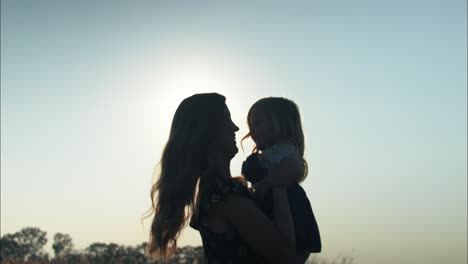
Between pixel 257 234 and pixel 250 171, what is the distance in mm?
994

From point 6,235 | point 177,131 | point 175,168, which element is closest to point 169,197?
point 175,168

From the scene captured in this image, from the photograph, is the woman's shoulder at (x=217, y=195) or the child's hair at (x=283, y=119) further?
the child's hair at (x=283, y=119)

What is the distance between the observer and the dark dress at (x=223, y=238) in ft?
13.3

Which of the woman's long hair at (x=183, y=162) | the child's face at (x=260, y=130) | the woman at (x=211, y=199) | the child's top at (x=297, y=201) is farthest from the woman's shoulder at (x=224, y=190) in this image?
the child's face at (x=260, y=130)

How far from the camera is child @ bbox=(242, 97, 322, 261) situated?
442 cm

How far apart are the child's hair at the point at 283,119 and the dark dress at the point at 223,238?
109 cm

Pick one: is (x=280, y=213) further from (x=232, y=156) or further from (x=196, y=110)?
(x=196, y=110)

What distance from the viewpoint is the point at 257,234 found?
390 cm

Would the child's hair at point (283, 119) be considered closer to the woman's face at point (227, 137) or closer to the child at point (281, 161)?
the child at point (281, 161)

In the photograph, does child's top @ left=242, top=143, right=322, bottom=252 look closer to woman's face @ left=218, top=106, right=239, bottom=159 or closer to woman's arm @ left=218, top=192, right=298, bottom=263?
woman's face @ left=218, top=106, right=239, bottom=159

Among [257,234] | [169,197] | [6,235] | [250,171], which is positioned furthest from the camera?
[6,235]

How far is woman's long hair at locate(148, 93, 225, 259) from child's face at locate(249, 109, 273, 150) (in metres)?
0.94

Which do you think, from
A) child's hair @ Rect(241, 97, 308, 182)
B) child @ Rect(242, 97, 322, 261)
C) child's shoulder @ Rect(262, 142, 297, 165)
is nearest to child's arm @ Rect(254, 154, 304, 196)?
child @ Rect(242, 97, 322, 261)

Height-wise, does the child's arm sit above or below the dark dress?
above
